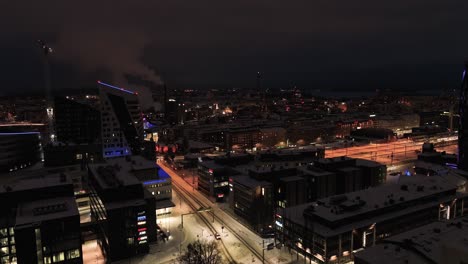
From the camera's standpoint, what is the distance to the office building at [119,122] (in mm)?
57438

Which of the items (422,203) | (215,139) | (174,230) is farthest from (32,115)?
(422,203)

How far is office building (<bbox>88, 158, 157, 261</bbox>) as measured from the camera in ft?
95.6

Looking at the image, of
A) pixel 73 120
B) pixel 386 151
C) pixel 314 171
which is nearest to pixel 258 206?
pixel 314 171

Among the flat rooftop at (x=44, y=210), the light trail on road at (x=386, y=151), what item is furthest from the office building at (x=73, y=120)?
the light trail on road at (x=386, y=151)

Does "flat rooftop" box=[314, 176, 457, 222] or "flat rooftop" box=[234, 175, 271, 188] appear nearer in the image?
"flat rooftop" box=[314, 176, 457, 222]

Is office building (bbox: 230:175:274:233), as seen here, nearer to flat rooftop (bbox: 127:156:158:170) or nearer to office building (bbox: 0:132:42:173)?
flat rooftop (bbox: 127:156:158:170)

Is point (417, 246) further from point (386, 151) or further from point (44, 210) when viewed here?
point (386, 151)

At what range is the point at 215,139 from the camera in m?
85.9

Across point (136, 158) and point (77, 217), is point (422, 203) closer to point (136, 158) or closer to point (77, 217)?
point (77, 217)

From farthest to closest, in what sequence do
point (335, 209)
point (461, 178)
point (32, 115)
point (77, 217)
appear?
point (32, 115) → point (461, 178) → point (335, 209) → point (77, 217)

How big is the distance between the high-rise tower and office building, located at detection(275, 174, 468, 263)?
19621 mm

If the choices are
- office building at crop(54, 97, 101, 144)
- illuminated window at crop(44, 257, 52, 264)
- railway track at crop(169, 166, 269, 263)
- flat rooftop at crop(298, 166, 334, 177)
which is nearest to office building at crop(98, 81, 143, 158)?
office building at crop(54, 97, 101, 144)

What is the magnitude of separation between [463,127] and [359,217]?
110ft

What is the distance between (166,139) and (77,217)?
62811 mm
